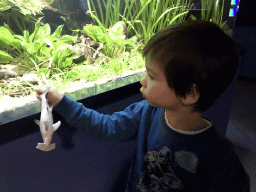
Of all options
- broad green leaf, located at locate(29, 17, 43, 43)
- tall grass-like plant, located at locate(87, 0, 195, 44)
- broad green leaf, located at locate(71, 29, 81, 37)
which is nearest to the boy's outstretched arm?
broad green leaf, located at locate(29, 17, 43, 43)

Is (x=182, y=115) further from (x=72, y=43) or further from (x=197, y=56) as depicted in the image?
(x=72, y=43)

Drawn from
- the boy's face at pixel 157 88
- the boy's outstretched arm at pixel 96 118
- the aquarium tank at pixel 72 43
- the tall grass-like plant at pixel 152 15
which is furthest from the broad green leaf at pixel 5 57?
the tall grass-like plant at pixel 152 15

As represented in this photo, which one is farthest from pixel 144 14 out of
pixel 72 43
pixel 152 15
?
pixel 72 43

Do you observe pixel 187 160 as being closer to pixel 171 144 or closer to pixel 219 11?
pixel 171 144

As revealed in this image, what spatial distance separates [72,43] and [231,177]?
1.22 meters

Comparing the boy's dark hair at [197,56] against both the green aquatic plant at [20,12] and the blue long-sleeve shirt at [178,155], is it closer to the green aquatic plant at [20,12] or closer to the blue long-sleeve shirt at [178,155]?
the blue long-sleeve shirt at [178,155]

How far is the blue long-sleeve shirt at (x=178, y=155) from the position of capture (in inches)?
28.8

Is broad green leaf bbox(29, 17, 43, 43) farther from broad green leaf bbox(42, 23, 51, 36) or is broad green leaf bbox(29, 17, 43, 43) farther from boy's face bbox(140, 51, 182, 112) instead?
boy's face bbox(140, 51, 182, 112)

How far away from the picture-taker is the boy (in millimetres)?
629

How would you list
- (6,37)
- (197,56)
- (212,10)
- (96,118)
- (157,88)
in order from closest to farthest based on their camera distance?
(197,56)
(157,88)
(96,118)
(6,37)
(212,10)

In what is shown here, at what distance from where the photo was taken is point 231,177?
0.72 metres

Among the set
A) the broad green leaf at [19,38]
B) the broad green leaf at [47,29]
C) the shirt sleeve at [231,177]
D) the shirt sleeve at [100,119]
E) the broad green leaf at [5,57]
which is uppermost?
the broad green leaf at [47,29]

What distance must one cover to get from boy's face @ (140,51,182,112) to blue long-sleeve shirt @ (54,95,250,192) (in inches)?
4.7

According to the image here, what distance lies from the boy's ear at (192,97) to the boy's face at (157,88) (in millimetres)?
30
